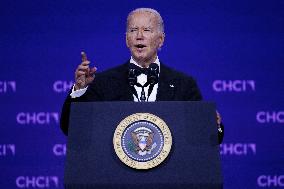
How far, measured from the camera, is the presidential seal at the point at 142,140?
176cm

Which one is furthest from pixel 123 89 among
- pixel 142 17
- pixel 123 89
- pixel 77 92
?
pixel 142 17

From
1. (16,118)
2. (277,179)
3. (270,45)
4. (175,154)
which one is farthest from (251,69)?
(175,154)

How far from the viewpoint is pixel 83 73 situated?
1.95 meters

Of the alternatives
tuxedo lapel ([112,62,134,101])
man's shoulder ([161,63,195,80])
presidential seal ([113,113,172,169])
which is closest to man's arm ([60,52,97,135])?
tuxedo lapel ([112,62,134,101])

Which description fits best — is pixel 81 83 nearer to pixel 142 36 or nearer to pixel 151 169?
pixel 142 36

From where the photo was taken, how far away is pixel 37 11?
391cm

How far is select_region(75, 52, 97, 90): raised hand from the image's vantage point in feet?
6.30

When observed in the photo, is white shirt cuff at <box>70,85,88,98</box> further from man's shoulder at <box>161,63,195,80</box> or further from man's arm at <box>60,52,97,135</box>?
man's shoulder at <box>161,63,195,80</box>

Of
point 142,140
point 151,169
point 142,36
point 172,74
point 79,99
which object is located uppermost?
point 142,36

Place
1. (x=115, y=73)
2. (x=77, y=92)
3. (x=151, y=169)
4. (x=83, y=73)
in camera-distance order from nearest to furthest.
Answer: (x=151, y=169), (x=83, y=73), (x=77, y=92), (x=115, y=73)

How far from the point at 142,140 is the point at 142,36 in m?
0.59

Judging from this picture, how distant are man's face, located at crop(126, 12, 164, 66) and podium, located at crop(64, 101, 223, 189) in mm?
450

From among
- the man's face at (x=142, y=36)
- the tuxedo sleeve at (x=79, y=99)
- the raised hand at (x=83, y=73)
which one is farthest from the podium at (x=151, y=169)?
the man's face at (x=142, y=36)

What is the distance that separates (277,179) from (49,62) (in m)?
1.98
